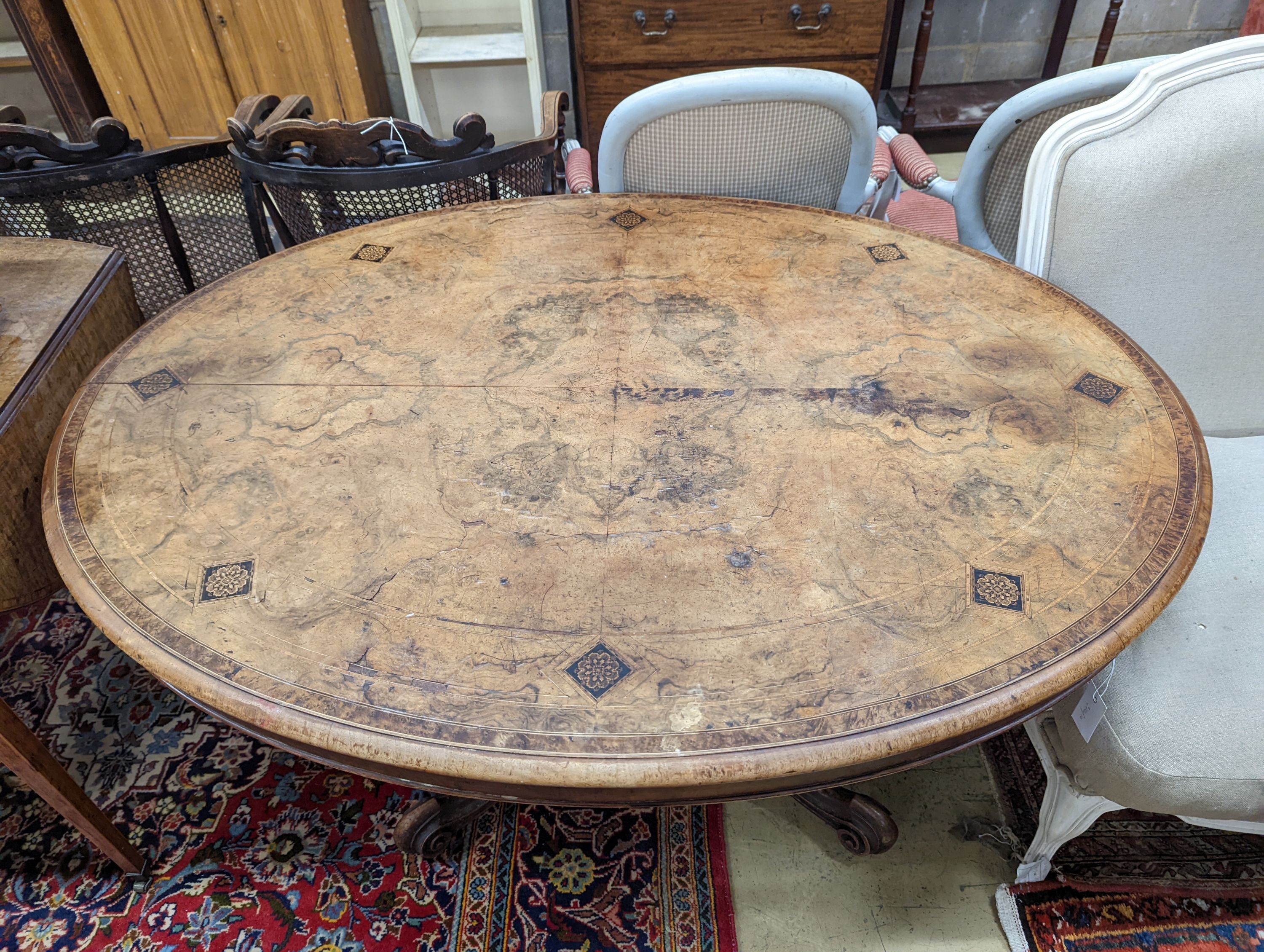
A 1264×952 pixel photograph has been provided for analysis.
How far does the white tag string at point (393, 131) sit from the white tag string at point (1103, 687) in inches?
64.5

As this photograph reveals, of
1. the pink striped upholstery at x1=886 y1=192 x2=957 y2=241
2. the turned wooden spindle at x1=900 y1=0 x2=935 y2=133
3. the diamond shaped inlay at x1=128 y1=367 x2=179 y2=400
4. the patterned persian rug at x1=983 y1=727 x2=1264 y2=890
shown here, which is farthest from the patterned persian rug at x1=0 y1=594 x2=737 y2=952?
the turned wooden spindle at x1=900 y1=0 x2=935 y2=133

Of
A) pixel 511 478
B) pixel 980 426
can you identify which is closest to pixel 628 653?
pixel 511 478

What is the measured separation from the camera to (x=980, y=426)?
113cm

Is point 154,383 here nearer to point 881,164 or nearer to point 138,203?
point 138,203

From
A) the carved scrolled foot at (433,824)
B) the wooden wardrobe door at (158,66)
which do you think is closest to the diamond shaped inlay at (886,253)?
the carved scrolled foot at (433,824)

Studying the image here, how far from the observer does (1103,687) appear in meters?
1.09

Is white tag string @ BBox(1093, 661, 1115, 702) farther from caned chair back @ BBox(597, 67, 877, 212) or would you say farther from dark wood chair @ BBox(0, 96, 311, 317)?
dark wood chair @ BBox(0, 96, 311, 317)

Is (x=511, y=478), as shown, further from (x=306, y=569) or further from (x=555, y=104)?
(x=555, y=104)

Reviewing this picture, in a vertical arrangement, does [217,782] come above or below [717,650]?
below

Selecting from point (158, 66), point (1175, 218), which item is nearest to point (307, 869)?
point (1175, 218)

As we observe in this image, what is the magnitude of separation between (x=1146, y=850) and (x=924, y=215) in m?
1.96

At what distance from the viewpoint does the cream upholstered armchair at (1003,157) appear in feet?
5.61

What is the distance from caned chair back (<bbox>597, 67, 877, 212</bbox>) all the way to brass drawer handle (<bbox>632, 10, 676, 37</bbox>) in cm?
153

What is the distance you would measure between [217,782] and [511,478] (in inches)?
40.7
